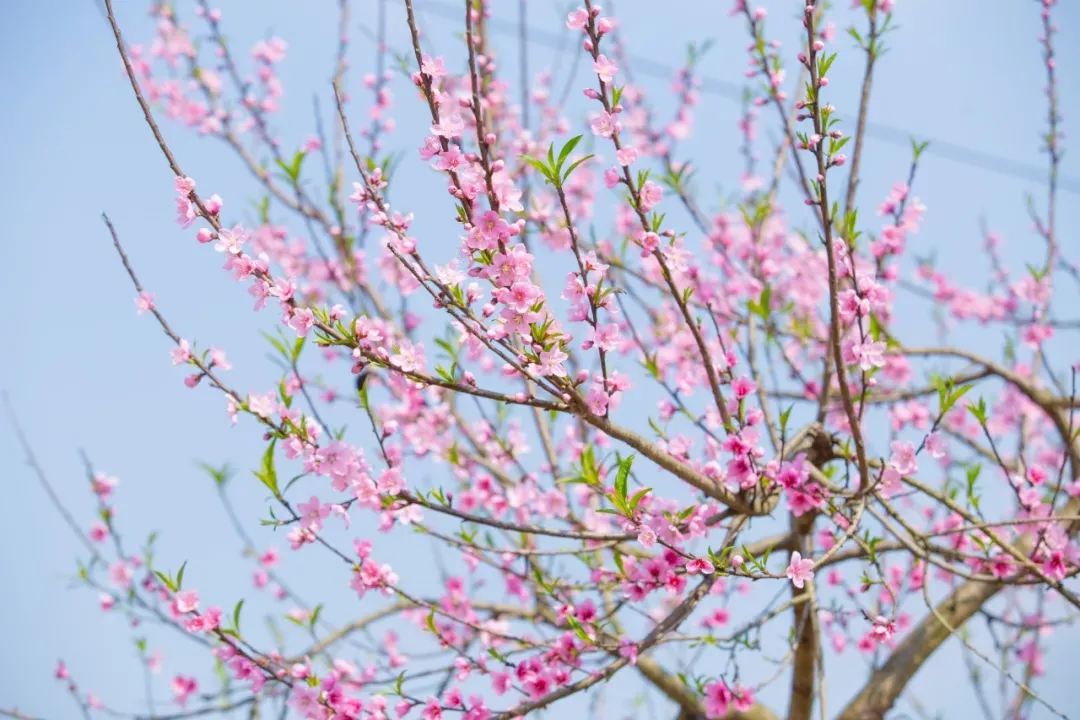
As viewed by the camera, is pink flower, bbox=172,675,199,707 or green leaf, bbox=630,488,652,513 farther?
pink flower, bbox=172,675,199,707

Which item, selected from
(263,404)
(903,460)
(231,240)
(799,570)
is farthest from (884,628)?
(231,240)

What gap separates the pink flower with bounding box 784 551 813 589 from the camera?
2279 millimetres

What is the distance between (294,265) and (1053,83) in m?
5.06

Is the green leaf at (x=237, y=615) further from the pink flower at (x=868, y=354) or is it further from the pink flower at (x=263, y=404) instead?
the pink flower at (x=868, y=354)

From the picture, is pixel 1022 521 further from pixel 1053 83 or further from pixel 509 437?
pixel 1053 83

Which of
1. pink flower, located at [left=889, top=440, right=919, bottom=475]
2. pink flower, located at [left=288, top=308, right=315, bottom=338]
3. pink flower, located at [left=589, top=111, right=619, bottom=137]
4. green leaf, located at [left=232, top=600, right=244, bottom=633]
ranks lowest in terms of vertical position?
green leaf, located at [left=232, top=600, right=244, bottom=633]

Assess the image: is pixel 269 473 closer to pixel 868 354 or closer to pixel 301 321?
pixel 301 321

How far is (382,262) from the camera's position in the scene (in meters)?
5.57

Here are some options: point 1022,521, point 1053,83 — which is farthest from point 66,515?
point 1053,83

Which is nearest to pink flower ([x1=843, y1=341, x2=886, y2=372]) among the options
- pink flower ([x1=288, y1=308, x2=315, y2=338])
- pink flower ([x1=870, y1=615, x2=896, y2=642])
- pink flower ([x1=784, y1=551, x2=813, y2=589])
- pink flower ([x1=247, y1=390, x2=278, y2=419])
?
pink flower ([x1=784, y1=551, x2=813, y2=589])

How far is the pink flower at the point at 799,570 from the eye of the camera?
228cm

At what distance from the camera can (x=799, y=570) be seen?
2330 mm

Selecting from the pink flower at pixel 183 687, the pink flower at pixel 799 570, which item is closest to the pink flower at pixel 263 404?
the pink flower at pixel 799 570

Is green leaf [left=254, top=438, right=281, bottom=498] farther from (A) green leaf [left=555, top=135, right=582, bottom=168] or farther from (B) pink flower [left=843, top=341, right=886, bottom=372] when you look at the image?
(B) pink flower [left=843, top=341, right=886, bottom=372]
